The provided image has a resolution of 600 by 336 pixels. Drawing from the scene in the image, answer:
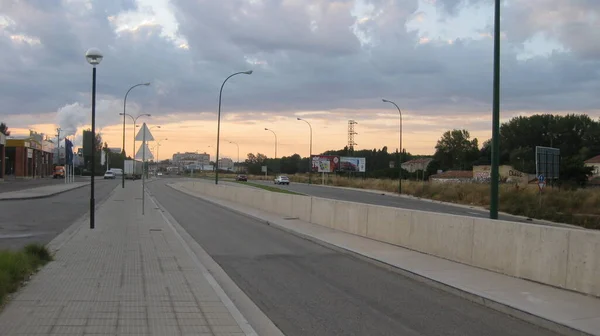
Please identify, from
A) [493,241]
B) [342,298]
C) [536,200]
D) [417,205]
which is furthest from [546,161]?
[342,298]

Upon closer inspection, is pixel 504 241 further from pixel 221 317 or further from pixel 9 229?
pixel 9 229

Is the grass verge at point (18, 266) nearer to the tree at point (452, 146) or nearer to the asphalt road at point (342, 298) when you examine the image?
the asphalt road at point (342, 298)

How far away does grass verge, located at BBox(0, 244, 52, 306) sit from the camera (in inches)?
270

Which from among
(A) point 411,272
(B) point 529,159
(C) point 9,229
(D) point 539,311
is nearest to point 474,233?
(A) point 411,272

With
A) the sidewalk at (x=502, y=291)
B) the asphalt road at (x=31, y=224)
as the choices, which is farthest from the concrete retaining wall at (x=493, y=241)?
the asphalt road at (x=31, y=224)

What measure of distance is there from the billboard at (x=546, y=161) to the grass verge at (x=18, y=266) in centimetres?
3612

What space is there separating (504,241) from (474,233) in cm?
85

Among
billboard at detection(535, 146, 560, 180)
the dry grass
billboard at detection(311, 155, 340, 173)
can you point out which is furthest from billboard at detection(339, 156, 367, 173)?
billboard at detection(535, 146, 560, 180)

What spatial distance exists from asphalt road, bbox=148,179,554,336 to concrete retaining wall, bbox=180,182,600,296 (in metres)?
1.56

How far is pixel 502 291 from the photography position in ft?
25.3

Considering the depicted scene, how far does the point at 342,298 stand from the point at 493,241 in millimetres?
3380

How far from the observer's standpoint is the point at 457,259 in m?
10.2

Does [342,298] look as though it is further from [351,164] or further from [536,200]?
[351,164]

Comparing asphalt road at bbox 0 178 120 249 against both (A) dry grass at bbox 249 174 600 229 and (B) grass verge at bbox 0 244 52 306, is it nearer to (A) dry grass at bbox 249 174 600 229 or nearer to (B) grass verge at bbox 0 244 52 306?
(B) grass verge at bbox 0 244 52 306
